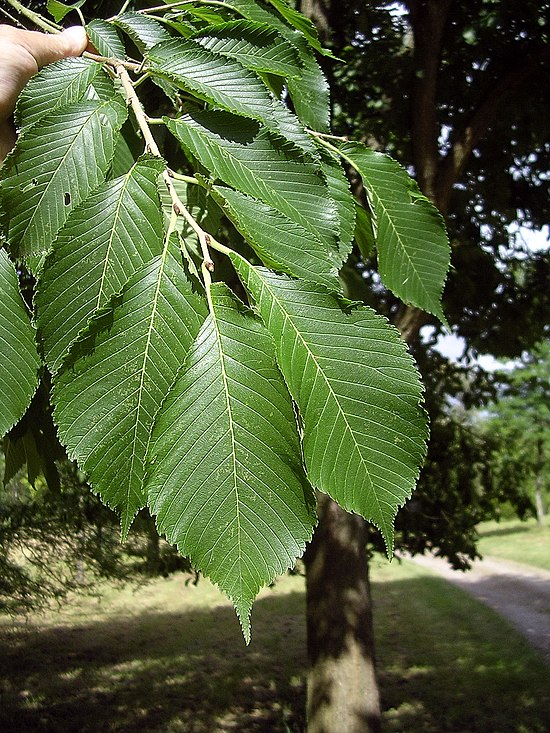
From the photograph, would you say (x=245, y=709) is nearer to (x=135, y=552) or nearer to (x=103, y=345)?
(x=135, y=552)

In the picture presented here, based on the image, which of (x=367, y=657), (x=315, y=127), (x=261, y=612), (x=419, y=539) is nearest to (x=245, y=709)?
(x=419, y=539)

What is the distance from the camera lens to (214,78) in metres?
0.70

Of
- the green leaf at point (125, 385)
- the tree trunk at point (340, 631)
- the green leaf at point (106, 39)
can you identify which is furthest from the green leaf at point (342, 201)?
the tree trunk at point (340, 631)

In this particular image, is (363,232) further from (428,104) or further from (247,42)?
(428,104)

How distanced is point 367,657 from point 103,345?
3994 millimetres

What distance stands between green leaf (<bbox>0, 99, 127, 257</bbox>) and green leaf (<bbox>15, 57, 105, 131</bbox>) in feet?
0.13

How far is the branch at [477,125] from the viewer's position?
11.9ft

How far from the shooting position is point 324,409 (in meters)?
0.49

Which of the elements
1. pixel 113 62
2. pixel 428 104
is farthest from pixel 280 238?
pixel 428 104

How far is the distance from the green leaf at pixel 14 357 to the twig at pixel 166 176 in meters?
0.15

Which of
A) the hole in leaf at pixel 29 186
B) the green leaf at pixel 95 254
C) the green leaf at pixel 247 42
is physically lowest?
the green leaf at pixel 95 254

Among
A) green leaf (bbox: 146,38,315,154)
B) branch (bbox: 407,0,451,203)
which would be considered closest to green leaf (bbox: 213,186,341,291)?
green leaf (bbox: 146,38,315,154)

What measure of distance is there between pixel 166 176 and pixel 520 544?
20.8m

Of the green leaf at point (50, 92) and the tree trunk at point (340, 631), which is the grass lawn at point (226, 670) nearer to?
the tree trunk at point (340, 631)
